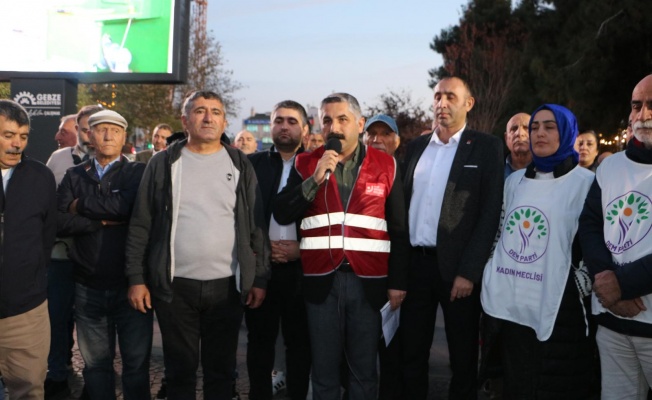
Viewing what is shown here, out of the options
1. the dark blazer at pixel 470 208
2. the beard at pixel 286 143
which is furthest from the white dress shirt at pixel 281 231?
the dark blazer at pixel 470 208

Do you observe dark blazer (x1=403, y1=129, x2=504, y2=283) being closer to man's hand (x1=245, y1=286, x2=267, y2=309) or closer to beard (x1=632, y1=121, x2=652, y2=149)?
beard (x1=632, y1=121, x2=652, y2=149)

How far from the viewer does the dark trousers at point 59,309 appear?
4.98 metres

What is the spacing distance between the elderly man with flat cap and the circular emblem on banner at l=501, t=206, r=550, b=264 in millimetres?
2388

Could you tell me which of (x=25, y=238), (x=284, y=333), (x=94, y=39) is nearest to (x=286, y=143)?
(x=284, y=333)

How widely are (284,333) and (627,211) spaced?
2614 millimetres

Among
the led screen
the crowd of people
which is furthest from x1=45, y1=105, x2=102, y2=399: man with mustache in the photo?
the led screen

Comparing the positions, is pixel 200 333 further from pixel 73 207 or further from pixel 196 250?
pixel 73 207

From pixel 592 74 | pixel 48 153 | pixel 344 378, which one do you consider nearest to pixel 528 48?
pixel 592 74

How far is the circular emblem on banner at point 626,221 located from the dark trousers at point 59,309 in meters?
3.94

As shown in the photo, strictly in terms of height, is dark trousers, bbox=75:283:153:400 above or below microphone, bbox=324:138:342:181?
below

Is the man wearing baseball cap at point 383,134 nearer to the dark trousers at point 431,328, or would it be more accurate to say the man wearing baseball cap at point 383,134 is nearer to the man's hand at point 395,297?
the dark trousers at point 431,328

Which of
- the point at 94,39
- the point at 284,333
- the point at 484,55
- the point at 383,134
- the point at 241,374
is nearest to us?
the point at 284,333

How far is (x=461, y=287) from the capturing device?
3805 mm

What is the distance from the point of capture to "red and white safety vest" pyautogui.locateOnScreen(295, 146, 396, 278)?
150 inches
